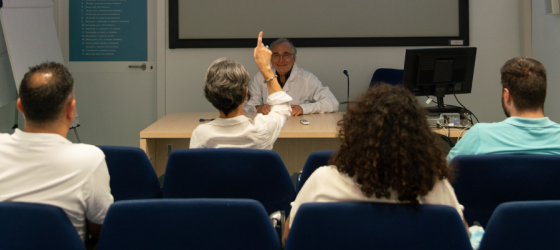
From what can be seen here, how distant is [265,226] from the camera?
3.30 feet

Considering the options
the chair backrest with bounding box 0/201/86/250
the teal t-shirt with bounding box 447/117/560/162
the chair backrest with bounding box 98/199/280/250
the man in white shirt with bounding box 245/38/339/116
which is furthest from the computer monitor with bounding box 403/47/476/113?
the chair backrest with bounding box 0/201/86/250

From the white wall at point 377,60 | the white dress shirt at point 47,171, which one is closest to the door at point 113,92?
the white wall at point 377,60

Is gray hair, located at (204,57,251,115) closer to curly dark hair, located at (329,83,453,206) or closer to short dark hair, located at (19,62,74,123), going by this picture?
short dark hair, located at (19,62,74,123)

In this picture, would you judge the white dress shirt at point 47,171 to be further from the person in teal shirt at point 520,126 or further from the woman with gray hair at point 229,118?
the person in teal shirt at point 520,126

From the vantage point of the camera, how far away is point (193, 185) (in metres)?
1.51

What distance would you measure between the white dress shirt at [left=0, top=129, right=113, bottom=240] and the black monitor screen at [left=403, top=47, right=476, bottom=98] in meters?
2.08

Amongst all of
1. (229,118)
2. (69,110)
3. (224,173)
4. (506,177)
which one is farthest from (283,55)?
(69,110)

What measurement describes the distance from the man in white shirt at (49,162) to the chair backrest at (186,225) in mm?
165

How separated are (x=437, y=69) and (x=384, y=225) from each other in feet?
6.59

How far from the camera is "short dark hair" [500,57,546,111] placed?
1.64 m

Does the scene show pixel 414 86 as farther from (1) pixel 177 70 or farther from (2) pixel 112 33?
(2) pixel 112 33

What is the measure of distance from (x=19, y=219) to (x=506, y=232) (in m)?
1.08

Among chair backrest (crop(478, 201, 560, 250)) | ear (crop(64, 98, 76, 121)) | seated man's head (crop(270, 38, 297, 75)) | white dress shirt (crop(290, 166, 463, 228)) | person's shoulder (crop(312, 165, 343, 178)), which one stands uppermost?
seated man's head (crop(270, 38, 297, 75))

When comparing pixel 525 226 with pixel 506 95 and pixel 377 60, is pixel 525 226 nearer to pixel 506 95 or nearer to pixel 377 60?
pixel 506 95
